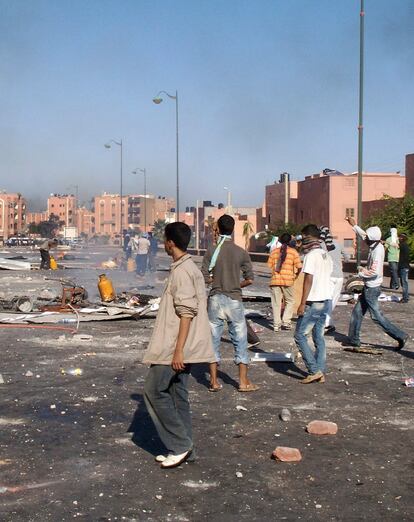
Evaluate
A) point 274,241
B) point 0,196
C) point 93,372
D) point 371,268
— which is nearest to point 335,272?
point 371,268

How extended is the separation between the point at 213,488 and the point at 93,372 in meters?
4.28

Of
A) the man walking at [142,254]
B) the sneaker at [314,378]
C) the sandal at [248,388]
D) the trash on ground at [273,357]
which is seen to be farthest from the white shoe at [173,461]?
the man walking at [142,254]

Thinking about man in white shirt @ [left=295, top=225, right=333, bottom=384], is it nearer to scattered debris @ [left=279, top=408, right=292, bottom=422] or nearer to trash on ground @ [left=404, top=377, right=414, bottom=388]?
trash on ground @ [left=404, top=377, right=414, bottom=388]

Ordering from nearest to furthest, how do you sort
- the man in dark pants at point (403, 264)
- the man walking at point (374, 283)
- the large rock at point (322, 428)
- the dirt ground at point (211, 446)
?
1. the dirt ground at point (211, 446)
2. the large rock at point (322, 428)
3. the man walking at point (374, 283)
4. the man in dark pants at point (403, 264)

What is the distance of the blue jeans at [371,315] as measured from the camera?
33.9 feet

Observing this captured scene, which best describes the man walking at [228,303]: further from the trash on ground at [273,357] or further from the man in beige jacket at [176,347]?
the man in beige jacket at [176,347]

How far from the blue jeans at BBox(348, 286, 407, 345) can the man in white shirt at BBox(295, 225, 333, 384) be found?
2.05 meters

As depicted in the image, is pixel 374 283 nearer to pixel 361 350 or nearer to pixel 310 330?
pixel 361 350

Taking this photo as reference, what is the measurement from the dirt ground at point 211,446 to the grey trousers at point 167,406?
22 centimetres

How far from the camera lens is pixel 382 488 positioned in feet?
16.4

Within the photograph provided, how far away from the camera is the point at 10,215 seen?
623 feet

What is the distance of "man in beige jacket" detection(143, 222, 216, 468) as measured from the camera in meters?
5.20

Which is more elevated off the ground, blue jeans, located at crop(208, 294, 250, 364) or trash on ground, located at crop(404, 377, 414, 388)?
blue jeans, located at crop(208, 294, 250, 364)

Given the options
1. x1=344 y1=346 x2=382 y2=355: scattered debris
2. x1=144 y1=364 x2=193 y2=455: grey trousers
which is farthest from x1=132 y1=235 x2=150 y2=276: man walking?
x1=144 y1=364 x2=193 y2=455: grey trousers
